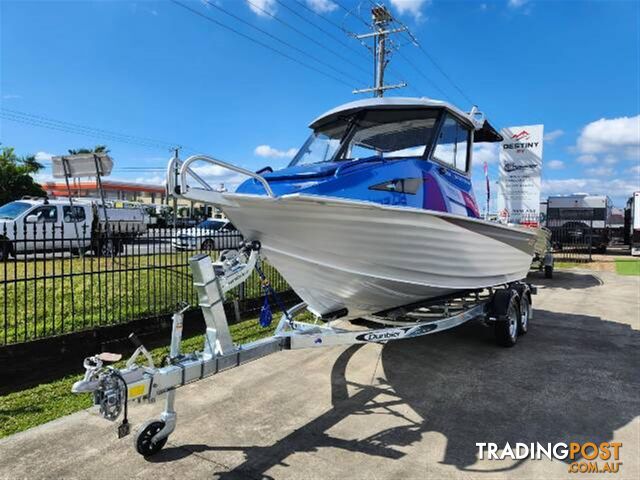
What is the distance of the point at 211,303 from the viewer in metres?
3.26

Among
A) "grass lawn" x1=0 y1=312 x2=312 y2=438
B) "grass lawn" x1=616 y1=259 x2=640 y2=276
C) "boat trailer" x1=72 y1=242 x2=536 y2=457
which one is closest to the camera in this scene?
"boat trailer" x1=72 y1=242 x2=536 y2=457

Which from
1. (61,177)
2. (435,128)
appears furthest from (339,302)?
(61,177)

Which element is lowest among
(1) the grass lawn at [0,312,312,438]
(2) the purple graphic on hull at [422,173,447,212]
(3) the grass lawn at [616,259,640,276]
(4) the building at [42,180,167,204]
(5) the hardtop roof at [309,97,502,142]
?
(1) the grass lawn at [0,312,312,438]

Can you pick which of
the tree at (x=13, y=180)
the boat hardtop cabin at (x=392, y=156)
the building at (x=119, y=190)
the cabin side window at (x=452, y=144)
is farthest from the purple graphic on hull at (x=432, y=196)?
the building at (x=119, y=190)

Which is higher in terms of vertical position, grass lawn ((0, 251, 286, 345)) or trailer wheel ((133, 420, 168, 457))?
grass lawn ((0, 251, 286, 345))

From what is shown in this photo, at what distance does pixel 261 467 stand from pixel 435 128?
3720 millimetres

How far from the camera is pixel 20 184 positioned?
31.7 m

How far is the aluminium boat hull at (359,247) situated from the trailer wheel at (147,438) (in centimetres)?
158

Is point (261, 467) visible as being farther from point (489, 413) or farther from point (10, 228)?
point (10, 228)

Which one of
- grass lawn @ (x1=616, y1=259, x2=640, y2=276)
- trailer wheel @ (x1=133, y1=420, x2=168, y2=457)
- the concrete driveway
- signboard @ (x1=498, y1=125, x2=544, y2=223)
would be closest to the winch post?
trailer wheel @ (x1=133, y1=420, x2=168, y2=457)

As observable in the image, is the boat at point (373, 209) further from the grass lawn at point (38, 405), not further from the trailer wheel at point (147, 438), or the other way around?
the grass lawn at point (38, 405)

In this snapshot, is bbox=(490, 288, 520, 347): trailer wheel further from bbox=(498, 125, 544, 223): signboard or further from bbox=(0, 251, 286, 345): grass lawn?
bbox=(498, 125, 544, 223): signboard

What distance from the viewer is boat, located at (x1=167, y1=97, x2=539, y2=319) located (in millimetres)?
3488
